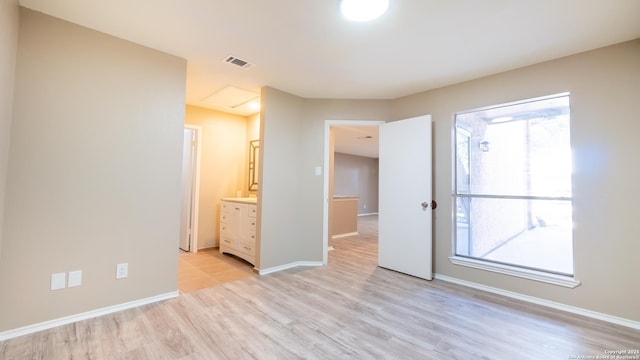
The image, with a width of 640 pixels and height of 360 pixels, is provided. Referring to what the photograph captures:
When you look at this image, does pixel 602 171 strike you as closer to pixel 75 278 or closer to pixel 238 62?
pixel 238 62

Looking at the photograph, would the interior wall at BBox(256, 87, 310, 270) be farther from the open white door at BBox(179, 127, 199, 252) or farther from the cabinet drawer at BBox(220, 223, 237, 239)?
the open white door at BBox(179, 127, 199, 252)

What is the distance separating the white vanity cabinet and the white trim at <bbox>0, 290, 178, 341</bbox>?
1119mm

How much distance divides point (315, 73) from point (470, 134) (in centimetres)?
198

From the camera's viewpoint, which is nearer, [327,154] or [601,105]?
[601,105]

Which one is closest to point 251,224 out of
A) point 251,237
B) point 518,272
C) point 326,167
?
point 251,237

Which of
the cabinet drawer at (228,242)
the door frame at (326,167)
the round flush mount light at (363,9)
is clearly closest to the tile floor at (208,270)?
the cabinet drawer at (228,242)

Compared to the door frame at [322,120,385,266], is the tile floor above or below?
below

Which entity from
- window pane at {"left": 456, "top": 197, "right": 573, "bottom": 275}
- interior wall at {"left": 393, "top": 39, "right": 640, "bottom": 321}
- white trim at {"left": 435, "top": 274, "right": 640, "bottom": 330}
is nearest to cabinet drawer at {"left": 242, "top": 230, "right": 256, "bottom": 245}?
white trim at {"left": 435, "top": 274, "right": 640, "bottom": 330}

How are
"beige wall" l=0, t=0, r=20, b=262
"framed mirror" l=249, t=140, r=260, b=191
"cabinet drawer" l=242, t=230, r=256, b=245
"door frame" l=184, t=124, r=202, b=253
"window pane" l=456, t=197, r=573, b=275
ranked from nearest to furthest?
"beige wall" l=0, t=0, r=20, b=262 < "window pane" l=456, t=197, r=573, b=275 < "cabinet drawer" l=242, t=230, r=256, b=245 < "door frame" l=184, t=124, r=202, b=253 < "framed mirror" l=249, t=140, r=260, b=191

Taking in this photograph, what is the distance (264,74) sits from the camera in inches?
116

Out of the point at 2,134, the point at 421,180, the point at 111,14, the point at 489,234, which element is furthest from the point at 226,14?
the point at 489,234

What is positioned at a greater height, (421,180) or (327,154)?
(327,154)

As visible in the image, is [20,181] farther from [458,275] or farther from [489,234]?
[489,234]

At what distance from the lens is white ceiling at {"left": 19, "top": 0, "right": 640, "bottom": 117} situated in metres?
1.83
